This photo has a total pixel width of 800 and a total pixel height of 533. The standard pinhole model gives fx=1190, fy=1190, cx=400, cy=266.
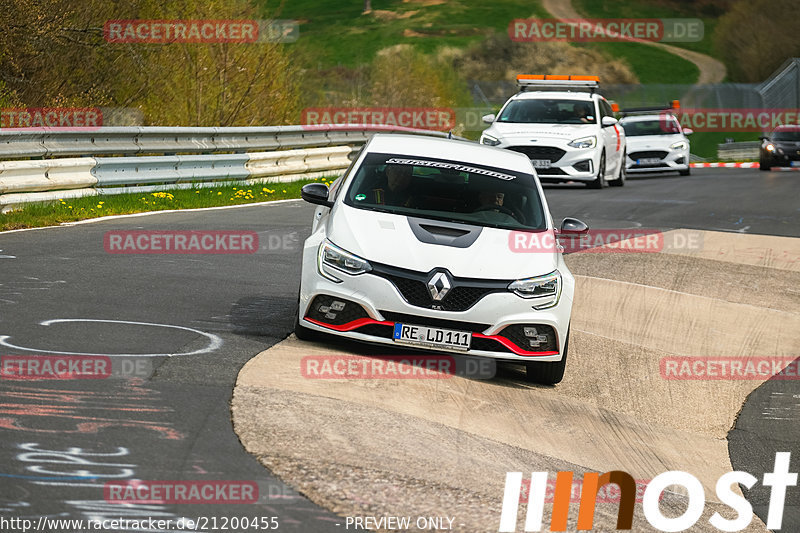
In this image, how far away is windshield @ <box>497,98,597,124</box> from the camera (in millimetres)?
23328

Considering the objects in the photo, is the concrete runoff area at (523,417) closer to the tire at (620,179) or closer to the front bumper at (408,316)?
the front bumper at (408,316)

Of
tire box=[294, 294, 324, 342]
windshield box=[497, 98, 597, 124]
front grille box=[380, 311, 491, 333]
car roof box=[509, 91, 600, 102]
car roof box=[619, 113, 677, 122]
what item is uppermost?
front grille box=[380, 311, 491, 333]

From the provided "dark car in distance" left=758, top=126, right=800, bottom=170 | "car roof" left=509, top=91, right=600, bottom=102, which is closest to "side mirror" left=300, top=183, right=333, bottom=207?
"car roof" left=509, top=91, right=600, bottom=102

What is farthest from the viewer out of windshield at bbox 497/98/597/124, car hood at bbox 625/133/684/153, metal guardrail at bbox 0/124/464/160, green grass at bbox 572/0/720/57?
green grass at bbox 572/0/720/57

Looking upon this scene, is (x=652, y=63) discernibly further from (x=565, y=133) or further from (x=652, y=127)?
(x=565, y=133)

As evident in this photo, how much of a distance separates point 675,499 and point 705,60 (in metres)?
104

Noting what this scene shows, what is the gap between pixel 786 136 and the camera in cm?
3412

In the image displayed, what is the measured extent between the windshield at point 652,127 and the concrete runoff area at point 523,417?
16791 millimetres

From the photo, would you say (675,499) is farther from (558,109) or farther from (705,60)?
(705,60)

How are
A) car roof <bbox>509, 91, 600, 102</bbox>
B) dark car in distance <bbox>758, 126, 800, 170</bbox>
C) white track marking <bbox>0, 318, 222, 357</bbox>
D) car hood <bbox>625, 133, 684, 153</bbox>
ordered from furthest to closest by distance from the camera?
1. dark car in distance <bbox>758, 126, 800, 170</bbox>
2. car hood <bbox>625, 133, 684, 153</bbox>
3. car roof <bbox>509, 91, 600, 102</bbox>
4. white track marking <bbox>0, 318, 222, 357</bbox>

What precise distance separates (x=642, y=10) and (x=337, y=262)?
4883 inches

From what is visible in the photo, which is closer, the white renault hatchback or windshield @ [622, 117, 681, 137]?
the white renault hatchback

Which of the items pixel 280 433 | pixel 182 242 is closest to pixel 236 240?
pixel 182 242

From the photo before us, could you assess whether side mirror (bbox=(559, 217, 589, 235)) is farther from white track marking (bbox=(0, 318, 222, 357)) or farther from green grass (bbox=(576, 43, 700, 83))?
green grass (bbox=(576, 43, 700, 83))
